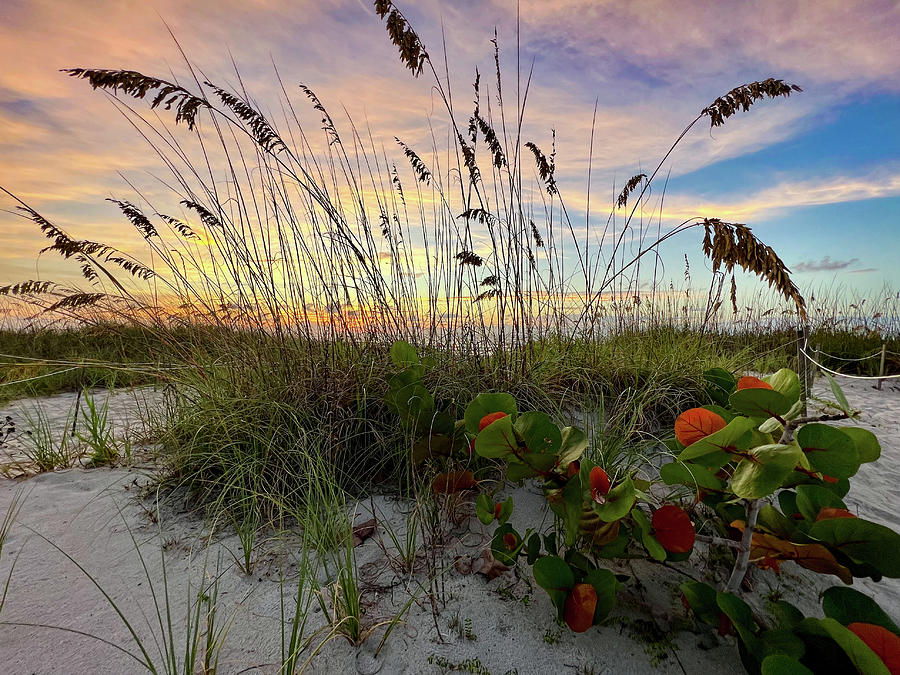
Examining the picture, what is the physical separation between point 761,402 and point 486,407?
0.70 meters

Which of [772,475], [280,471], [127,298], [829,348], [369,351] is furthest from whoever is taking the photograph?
[829,348]

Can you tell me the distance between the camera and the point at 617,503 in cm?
109

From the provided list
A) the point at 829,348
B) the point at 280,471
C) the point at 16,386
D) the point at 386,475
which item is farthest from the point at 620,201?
the point at 829,348

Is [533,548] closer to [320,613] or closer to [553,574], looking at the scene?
[553,574]

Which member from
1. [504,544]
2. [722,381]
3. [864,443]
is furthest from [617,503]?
[722,381]

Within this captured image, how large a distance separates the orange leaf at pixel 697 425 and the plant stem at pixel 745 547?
0.19 m

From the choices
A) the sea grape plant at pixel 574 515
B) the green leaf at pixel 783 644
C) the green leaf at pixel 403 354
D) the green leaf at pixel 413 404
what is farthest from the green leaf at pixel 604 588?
the green leaf at pixel 403 354

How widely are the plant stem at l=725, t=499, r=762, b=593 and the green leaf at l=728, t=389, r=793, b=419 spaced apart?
0.73ft

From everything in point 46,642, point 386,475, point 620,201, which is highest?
point 620,201

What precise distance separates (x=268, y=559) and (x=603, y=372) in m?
2.15

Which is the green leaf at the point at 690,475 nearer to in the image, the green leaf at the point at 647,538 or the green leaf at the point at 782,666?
the green leaf at the point at 647,538

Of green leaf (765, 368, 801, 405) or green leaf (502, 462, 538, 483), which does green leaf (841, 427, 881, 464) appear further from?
green leaf (502, 462, 538, 483)

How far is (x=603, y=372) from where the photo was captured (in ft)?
9.61

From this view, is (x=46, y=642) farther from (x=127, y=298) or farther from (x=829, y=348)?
(x=829, y=348)
